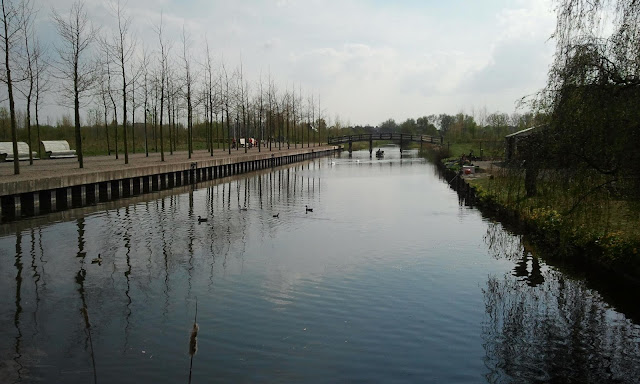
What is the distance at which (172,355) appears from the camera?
7.65 meters

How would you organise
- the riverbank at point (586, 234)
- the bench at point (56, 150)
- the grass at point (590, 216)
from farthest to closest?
the bench at point (56, 150) → the riverbank at point (586, 234) → the grass at point (590, 216)

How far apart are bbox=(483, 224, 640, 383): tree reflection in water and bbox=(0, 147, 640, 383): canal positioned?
0.11 feet

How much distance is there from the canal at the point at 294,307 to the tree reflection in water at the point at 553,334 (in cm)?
3

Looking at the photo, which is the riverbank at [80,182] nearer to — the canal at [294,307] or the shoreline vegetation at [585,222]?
the canal at [294,307]

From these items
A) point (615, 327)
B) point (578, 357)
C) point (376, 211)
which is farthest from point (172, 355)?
point (376, 211)

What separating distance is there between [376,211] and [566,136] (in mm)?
12230

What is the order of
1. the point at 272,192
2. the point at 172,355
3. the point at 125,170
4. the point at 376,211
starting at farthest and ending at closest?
the point at 272,192
the point at 125,170
the point at 376,211
the point at 172,355

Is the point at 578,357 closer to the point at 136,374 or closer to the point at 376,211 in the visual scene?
the point at 136,374

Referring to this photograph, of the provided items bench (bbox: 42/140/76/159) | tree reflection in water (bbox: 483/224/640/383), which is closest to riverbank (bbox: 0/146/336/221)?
bench (bbox: 42/140/76/159)

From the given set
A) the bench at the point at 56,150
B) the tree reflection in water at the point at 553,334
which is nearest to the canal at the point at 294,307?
the tree reflection in water at the point at 553,334

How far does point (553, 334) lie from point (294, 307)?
4.46 metres

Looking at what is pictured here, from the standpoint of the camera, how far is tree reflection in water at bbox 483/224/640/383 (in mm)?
7441

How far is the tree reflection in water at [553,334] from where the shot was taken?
24.4 feet

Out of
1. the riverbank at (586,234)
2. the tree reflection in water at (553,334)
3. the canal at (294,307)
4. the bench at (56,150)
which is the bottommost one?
the tree reflection in water at (553,334)
